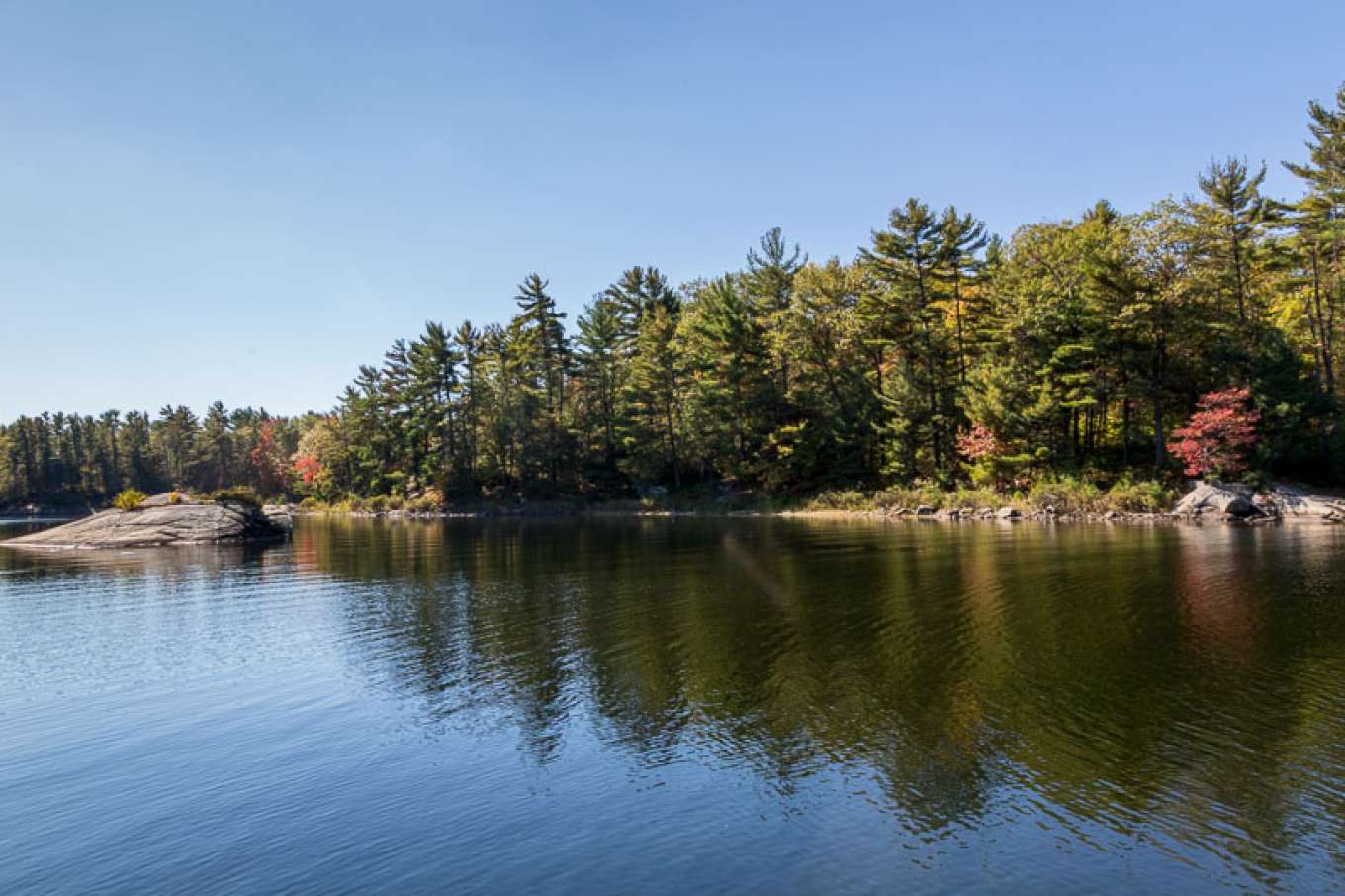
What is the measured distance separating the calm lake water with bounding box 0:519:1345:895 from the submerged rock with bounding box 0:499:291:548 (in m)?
27.8

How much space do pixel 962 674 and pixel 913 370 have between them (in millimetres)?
49077

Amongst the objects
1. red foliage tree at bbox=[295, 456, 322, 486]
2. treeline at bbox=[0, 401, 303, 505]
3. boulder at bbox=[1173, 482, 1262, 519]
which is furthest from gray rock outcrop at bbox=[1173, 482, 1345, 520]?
treeline at bbox=[0, 401, 303, 505]

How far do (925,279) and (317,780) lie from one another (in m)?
59.0

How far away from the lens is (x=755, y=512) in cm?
6425

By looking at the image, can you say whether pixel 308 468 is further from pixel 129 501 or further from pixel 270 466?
pixel 129 501

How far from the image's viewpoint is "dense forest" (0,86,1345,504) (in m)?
46.0

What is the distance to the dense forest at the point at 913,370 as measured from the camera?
151ft

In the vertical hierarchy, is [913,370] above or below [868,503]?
above

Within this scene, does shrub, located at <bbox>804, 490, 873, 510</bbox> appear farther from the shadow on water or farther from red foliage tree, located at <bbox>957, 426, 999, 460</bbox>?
the shadow on water

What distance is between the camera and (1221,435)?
42.7 metres

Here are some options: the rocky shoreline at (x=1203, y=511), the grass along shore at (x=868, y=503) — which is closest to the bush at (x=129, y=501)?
the grass along shore at (x=868, y=503)

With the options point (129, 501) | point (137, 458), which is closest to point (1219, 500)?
point (129, 501)

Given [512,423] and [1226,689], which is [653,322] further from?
[1226,689]

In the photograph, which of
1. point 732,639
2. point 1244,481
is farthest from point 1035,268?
point 732,639
